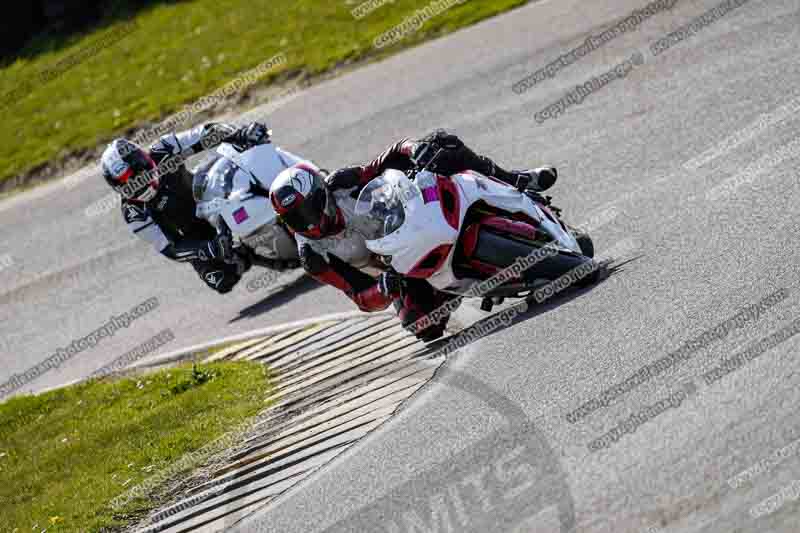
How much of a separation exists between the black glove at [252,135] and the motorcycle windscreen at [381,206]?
3150 mm

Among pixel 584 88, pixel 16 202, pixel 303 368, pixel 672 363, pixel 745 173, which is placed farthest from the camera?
pixel 16 202

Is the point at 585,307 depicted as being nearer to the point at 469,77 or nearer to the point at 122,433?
the point at 122,433

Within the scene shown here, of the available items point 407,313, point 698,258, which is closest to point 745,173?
point 698,258

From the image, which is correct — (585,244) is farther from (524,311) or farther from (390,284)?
(390,284)

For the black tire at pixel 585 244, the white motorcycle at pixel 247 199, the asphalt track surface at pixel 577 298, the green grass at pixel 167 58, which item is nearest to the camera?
the asphalt track surface at pixel 577 298

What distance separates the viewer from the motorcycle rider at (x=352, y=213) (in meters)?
8.96

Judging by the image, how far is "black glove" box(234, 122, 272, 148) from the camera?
11.9 meters

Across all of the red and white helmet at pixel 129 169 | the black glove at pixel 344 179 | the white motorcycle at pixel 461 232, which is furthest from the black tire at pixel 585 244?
the red and white helmet at pixel 129 169

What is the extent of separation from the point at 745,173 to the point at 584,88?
4531 mm

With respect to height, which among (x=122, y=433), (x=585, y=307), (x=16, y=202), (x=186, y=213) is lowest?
(x=16, y=202)

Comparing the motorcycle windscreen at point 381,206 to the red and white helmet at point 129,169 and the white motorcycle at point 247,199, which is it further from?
the red and white helmet at point 129,169

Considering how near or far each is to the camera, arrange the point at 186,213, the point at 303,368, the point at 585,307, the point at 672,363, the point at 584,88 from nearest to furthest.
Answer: the point at 672,363 < the point at 585,307 < the point at 303,368 < the point at 186,213 < the point at 584,88

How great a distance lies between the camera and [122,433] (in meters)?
10.9

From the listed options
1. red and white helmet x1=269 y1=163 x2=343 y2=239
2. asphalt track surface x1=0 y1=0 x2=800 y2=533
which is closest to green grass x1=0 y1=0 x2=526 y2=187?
asphalt track surface x1=0 y1=0 x2=800 y2=533
